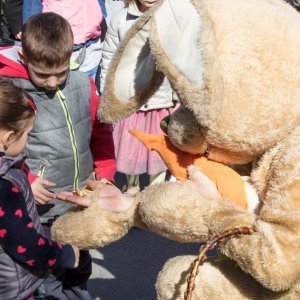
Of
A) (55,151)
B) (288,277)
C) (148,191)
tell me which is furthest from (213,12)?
(55,151)

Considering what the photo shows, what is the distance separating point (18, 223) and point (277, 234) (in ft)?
2.72

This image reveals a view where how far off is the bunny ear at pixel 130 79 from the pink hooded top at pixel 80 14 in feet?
7.31

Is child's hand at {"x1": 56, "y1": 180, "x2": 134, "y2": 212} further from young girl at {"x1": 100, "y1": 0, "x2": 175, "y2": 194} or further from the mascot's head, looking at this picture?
young girl at {"x1": 100, "y1": 0, "x2": 175, "y2": 194}

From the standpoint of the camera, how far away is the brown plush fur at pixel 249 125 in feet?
4.12

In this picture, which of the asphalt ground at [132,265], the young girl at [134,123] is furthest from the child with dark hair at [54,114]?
the young girl at [134,123]

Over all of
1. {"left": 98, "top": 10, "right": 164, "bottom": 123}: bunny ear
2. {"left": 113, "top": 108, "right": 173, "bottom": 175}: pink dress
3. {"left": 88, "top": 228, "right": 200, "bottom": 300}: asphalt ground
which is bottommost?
{"left": 88, "top": 228, "right": 200, "bottom": 300}: asphalt ground

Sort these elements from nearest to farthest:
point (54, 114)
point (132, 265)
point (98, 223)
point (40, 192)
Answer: point (98, 223)
point (40, 192)
point (54, 114)
point (132, 265)

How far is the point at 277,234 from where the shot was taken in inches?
49.6

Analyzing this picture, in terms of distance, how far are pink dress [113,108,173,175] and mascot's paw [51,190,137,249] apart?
1969 millimetres

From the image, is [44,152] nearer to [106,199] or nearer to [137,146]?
[106,199]

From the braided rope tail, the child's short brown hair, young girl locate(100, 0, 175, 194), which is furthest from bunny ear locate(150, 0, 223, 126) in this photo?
young girl locate(100, 0, 175, 194)

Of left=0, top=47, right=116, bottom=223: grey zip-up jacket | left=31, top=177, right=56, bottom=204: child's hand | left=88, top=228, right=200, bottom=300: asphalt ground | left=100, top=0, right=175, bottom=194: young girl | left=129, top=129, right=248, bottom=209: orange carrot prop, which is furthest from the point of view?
left=100, top=0, right=175, bottom=194: young girl

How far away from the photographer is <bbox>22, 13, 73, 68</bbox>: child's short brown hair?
83.8 inches

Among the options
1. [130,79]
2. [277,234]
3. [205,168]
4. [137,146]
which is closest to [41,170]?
[130,79]
